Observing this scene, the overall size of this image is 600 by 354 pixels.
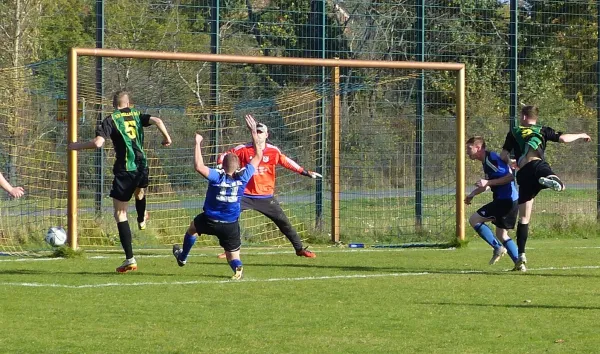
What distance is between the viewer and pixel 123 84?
17.7 m

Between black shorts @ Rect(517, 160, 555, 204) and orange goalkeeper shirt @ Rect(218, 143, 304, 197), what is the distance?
3299 millimetres

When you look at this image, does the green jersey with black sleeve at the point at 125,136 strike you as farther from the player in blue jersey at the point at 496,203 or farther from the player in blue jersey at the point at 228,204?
the player in blue jersey at the point at 496,203

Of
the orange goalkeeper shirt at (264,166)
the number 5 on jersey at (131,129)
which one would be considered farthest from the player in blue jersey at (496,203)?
the number 5 on jersey at (131,129)

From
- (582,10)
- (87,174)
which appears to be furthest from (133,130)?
(582,10)

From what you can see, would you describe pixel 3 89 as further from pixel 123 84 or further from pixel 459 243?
pixel 459 243

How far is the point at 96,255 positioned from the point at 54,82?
104 inches

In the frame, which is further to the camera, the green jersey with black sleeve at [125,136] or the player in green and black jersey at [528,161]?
the player in green and black jersey at [528,161]

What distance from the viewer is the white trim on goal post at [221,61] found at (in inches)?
587

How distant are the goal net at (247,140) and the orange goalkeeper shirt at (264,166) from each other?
6.13ft

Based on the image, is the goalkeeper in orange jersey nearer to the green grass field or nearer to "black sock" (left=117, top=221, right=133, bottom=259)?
the green grass field

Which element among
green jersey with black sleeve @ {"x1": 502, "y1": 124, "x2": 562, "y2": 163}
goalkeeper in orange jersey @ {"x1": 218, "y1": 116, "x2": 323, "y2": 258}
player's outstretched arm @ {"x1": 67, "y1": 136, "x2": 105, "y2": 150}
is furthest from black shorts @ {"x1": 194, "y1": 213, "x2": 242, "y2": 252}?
green jersey with black sleeve @ {"x1": 502, "y1": 124, "x2": 562, "y2": 163}

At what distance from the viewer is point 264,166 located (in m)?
15.8

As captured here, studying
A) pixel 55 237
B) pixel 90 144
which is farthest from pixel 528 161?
pixel 55 237

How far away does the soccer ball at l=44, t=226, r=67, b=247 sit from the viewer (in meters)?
15.0
